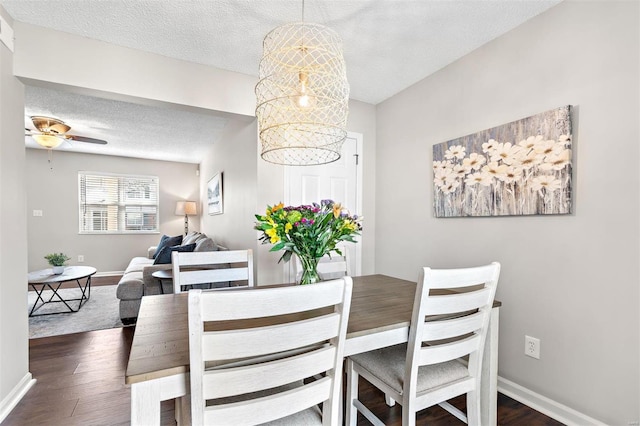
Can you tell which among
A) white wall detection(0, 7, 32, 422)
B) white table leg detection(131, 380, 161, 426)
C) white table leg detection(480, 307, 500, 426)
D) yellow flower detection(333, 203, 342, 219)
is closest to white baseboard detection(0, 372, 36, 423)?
white wall detection(0, 7, 32, 422)

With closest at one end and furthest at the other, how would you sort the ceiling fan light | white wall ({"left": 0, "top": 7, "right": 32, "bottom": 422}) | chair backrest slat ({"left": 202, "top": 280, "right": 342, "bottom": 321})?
chair backrest slat ({"left": 202, "top": 280, "right": 342, "bottom": 321}), white wall ({"left": 0, "top": 7, "right": 32, "bottom": 422}), the ceiling fan light

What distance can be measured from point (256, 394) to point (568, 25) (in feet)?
8.04

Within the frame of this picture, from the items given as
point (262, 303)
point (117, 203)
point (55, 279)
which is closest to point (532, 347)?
point (262, 303)

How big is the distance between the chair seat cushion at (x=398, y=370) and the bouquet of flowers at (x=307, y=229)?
0.47 m

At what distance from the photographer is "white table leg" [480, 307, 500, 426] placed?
55.3 inches

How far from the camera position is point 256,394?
1.05m

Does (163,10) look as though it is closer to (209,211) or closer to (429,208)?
(429,208)

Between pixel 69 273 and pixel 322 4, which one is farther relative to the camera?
pixel 69 273

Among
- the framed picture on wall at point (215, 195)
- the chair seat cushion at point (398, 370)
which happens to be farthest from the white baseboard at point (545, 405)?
the framed picture on wall at point (215, 195)

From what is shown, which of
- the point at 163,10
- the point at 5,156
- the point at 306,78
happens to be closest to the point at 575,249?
the point at 306,78

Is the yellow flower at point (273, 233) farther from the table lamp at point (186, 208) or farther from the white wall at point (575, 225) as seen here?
the table lamp at point (186, 208)

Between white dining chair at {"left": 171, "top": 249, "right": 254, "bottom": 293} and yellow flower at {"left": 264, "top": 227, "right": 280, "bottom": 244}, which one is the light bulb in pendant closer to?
yellow flower at {"left": 264, "top": 227, "right": 280, "bottom": 244}

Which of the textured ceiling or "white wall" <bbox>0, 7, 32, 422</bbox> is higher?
the textured ceiling

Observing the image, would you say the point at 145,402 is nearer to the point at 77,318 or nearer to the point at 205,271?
the point at 205,271
